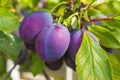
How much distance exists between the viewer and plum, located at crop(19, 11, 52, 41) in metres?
0.74

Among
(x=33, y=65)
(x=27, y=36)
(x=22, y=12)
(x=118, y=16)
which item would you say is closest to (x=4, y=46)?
(x=33, y=65)

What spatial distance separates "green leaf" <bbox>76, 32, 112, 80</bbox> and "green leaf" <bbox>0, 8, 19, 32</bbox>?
0.20 metres

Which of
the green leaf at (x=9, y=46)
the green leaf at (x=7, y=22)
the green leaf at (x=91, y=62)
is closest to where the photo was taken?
the green leaf at (x=91, y=62)

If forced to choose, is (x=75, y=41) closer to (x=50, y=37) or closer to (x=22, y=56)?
(x=50, y=37)

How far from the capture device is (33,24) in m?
0.74

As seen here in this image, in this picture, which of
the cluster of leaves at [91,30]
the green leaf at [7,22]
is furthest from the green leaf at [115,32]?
the green leaf at [7,22]

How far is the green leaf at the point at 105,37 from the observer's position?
774mm

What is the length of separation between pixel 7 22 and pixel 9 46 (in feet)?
0.47

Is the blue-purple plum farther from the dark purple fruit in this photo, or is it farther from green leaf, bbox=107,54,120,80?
the dark purple fruit

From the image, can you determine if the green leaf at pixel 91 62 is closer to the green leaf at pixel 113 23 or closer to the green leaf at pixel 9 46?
the green leaf at pixel 113 23

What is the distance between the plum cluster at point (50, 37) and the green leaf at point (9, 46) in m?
0.22

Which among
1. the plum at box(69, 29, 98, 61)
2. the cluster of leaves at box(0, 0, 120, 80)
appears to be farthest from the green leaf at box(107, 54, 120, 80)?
the plum at box(69, 29, 98, 61)

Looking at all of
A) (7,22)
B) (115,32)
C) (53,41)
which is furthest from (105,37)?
(7,22)

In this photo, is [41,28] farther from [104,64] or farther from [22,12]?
[22,12]
